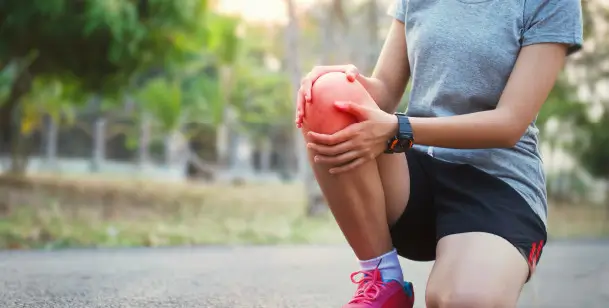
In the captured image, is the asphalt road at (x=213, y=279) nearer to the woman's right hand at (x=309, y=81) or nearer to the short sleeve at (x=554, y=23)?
the woman's right hand at (x=309, y=81)

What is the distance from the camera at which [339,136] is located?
6.39ft

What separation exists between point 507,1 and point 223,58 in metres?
15.6

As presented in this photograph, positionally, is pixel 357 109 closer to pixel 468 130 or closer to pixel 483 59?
pixel 468 130

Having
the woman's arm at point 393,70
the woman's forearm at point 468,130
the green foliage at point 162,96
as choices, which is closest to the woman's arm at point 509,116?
the woman's forearm at point 468,130

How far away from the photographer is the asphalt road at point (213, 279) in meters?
3.15

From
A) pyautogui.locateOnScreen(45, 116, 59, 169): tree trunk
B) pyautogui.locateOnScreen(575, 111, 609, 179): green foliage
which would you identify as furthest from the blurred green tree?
pyautogui.locateOnScreen(45, 116, 59, 169): tree trunk

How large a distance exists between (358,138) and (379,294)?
559 millimetres

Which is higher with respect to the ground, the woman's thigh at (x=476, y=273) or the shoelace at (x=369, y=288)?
the woman's thigh at (x=476, y=273)

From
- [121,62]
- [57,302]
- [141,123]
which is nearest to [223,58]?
[121,62]

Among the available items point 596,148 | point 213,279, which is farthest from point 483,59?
point 596,148

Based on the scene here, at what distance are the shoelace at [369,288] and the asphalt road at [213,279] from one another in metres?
0.84

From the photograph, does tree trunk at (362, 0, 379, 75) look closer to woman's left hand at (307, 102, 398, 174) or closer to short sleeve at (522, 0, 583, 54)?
short sleeve at (522, 0, 583, 54)

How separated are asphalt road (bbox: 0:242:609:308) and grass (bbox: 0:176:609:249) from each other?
1.10 m

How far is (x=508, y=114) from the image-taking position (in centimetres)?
207
